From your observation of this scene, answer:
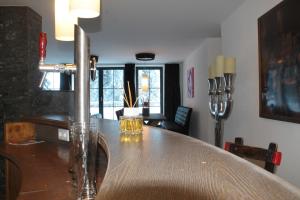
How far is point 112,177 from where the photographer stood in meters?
0.63

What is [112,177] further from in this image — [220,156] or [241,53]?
[241,53]

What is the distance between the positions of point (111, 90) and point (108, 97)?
0.23m

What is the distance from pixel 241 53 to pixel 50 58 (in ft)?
17.3

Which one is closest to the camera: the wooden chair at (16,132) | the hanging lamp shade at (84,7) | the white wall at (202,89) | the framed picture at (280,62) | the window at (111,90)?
the hanging lamp shade at (84,7)

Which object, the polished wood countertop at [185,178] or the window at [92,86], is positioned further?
the window at [92,86]

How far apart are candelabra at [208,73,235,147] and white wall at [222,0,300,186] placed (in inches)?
5.5

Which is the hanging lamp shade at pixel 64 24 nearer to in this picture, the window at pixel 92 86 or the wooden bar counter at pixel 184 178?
the wooden bar counter at pixel 184 178

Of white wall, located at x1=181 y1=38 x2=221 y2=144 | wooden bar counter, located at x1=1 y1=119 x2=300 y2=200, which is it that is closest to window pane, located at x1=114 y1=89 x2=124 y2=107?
white wall, located at x1=181 y1=38 x2=221 y2=144

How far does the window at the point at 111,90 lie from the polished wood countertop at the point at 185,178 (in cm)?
778

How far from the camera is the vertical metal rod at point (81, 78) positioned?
3.52 feet

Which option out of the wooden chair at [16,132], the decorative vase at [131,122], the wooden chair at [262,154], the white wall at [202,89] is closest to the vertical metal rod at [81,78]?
the decorative vase at [131,122]

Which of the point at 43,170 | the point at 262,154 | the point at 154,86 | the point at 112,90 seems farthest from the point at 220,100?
the point at 112,90

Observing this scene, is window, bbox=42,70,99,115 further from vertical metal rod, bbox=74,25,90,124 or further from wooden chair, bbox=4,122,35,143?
vertical metal rod, bbox=74,25,90,124

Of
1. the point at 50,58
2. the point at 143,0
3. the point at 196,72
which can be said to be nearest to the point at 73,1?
the point at 143,0
